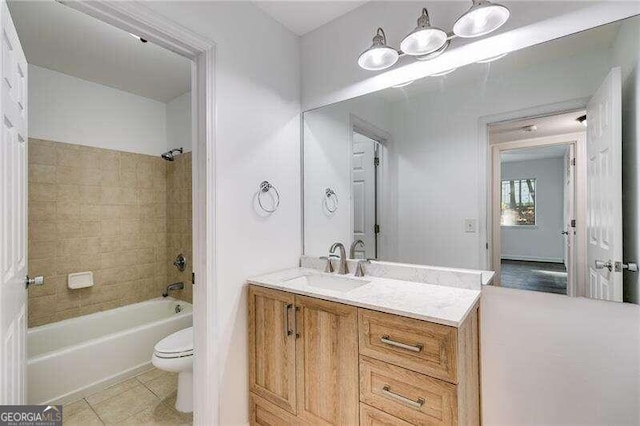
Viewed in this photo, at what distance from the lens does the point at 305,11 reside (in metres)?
1.84

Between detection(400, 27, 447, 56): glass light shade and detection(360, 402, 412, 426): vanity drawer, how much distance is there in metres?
1.67

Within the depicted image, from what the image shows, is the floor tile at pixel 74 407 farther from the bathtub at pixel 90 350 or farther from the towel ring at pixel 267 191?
the towel ring at pixel 267 191

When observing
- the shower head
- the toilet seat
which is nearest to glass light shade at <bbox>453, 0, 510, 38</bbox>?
the toilet seat

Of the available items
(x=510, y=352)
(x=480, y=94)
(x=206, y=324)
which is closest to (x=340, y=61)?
(x=480, y=94)

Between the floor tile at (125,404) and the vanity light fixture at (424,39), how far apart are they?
2.76 m

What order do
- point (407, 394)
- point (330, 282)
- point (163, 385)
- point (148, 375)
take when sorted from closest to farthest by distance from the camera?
point (407, 394) → point (330, 282) → point (163, 385) → point (148, 375)

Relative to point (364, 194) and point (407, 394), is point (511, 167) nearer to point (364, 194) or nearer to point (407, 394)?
point (364, 194)

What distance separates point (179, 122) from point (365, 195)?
7.47ft

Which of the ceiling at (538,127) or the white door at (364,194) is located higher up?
the ceiling at (538,127)

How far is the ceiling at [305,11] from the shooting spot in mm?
1775

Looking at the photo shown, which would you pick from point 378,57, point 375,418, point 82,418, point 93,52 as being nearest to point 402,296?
point 375,418

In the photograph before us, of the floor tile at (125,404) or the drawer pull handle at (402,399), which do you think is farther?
the floor tile at (125,404)

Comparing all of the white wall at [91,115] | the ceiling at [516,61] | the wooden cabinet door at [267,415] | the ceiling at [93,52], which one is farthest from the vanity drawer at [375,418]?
the white wall at [91,115]

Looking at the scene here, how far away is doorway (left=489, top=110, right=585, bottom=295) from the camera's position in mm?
1301
